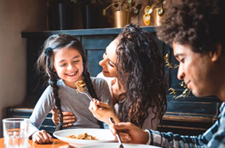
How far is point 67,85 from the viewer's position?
6.03ft

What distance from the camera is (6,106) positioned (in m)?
2.73

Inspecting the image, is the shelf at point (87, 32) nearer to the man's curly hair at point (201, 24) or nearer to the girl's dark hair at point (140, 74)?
the girl's dark hair at point (140, 74)

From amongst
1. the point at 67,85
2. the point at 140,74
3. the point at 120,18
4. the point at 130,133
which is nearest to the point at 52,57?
the point at 67,85

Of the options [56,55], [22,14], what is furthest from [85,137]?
[22,14]

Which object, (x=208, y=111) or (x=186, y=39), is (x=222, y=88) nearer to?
(x=186, y=39)

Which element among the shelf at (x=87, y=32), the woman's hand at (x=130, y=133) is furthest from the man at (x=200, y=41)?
the shelf at (x=87, y=32)

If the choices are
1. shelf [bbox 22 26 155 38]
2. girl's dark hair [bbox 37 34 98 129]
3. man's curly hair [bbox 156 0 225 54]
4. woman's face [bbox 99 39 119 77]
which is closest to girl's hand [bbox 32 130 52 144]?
girl's dark hair [bbox 37 34 98 129]

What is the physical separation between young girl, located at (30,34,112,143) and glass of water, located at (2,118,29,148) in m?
0.67

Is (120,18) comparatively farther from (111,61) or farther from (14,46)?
(111,61)

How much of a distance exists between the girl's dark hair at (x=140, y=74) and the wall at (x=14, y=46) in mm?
1446

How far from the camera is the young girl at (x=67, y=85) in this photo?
1.70 meters

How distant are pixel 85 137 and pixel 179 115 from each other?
4.00 ft

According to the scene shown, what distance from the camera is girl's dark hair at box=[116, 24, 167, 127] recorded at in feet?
5.24

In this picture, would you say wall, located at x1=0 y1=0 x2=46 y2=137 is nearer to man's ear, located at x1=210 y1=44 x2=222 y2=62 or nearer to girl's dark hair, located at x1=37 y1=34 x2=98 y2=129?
girl's dark hair, located at x1=37 y1=34 x2=98 y2=129
